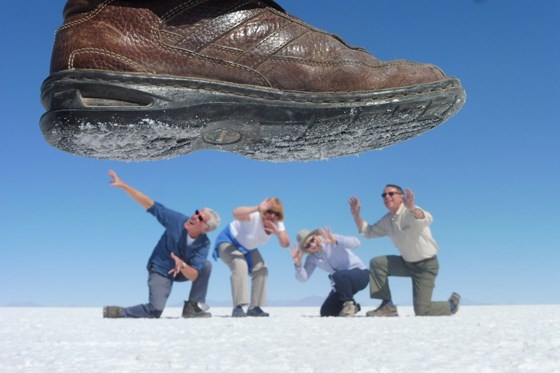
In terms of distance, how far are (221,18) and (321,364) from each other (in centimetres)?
106

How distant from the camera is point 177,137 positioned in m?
1.27

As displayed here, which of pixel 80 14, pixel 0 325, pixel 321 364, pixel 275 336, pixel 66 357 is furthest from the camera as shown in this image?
pixel 0 325

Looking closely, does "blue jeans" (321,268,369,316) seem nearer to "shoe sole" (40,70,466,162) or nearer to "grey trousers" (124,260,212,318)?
"grey trousers" (124,260,212,318)

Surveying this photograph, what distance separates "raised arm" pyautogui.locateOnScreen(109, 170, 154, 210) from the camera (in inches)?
199

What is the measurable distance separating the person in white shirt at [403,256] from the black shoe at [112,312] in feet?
8.07

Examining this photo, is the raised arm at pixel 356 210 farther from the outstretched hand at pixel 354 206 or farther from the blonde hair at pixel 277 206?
the blonde hair at pixel 277 206

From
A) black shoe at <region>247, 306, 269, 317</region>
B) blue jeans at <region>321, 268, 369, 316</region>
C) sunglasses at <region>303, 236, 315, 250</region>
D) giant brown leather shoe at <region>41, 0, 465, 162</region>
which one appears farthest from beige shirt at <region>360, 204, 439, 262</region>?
giant brown leather shoe at <region>41, 0, 465, 162</region>

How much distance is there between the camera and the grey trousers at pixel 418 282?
569 centimetres

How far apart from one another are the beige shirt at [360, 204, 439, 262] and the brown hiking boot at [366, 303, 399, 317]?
553mm

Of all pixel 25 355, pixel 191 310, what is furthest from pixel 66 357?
pixel 191 310

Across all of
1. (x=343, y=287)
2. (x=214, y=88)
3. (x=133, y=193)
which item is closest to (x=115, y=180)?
(x=133, y=193)

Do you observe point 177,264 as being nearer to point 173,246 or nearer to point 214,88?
point 173,246

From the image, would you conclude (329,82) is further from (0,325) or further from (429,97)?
(0,325)

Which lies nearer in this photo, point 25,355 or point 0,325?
point 25,355
